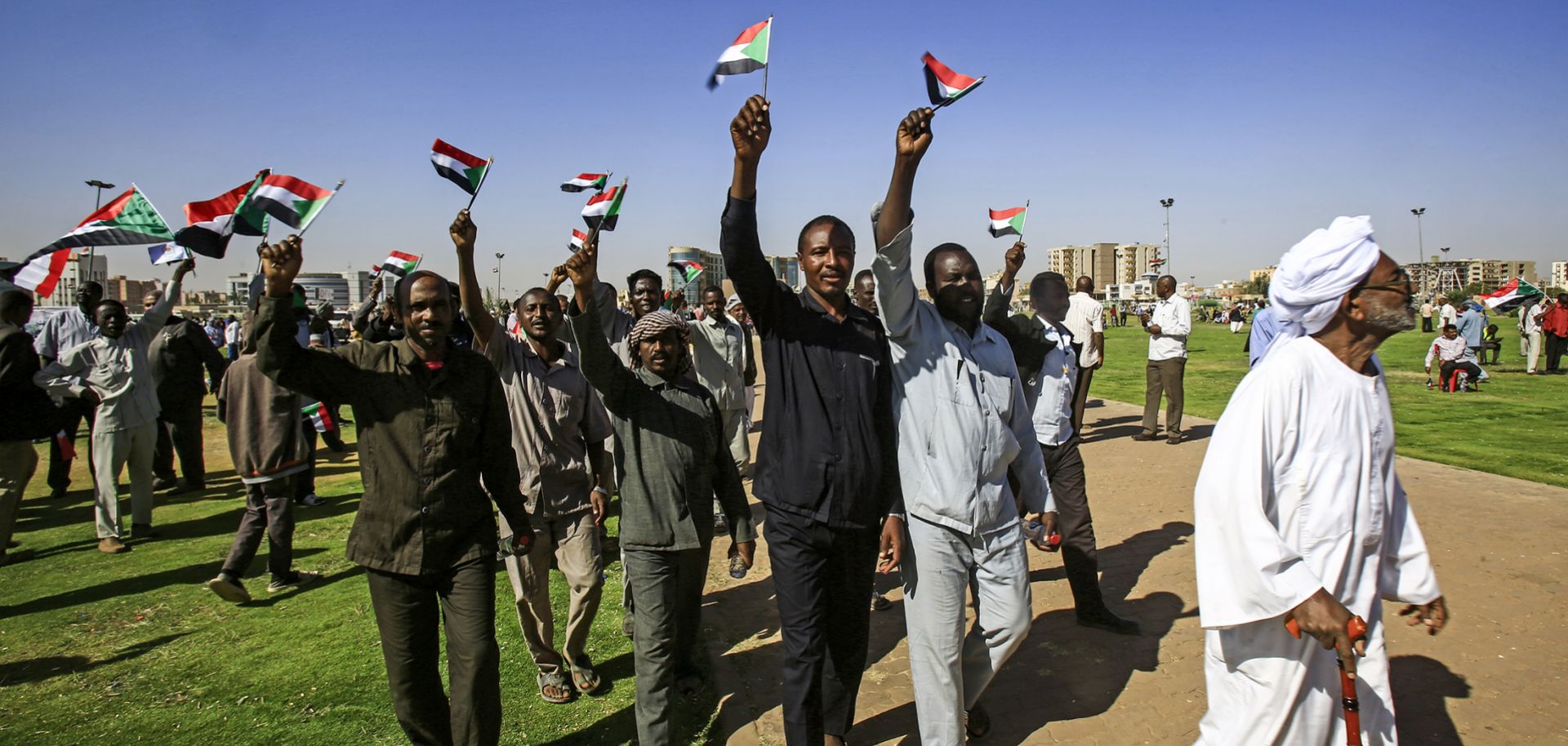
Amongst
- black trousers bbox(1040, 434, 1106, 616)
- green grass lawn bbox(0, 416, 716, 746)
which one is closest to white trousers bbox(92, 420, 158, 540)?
green grass lawn bbox(0, 416, 716, 746)

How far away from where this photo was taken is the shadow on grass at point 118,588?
6.29m

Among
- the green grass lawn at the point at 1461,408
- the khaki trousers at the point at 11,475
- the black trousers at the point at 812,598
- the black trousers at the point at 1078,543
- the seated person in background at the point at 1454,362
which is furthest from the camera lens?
the seated person in background at the point at 1454,362

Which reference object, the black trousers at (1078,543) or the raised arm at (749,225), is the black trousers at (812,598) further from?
the black trousers at (1078,543)

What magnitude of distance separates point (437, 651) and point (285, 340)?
4.39ft

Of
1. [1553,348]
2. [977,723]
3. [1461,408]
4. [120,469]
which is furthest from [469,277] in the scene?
[1553,348]

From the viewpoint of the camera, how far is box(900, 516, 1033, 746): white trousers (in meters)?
3.46

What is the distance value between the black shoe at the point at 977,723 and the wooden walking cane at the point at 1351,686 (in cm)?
167

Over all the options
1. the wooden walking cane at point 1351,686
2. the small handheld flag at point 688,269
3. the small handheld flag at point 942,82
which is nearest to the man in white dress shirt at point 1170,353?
the small handheld flag at point 688,269

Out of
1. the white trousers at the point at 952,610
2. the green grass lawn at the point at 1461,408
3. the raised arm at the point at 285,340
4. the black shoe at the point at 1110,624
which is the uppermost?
the raised arm at the point at 285,340

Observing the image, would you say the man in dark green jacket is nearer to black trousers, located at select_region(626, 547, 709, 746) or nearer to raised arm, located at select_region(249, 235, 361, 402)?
raised arm, located at select_region(249, 235, 361, 402)

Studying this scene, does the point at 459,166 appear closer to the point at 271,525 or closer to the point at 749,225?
the point at 749,225

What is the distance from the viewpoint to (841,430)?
3.46 metres

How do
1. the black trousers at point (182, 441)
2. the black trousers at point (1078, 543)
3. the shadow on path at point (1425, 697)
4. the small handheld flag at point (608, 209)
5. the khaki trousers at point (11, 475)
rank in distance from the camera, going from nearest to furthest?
the shadow on path at point (1425, 697), the black trousers at point (1078, 543), the small handheld flag at point (608, 209), the khaki trousers at point (11, 475), the black trousers at point (182, 441)

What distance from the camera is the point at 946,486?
3.42 meters
